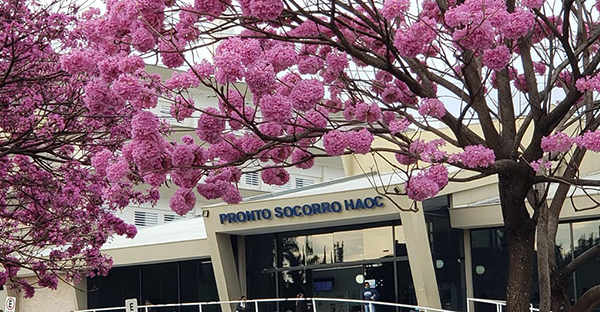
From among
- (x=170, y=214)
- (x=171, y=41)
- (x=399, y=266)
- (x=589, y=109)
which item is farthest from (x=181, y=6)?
(x=170, y=214)

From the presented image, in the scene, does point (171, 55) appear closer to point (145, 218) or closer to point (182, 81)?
point (182, 81)

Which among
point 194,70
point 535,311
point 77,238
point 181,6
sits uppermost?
point 181,6

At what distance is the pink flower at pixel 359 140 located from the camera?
9.21 metres

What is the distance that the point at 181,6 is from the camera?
369 inches

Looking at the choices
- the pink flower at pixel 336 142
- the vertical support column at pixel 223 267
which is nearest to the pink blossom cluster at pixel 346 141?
the pink flower at pixel 336 142

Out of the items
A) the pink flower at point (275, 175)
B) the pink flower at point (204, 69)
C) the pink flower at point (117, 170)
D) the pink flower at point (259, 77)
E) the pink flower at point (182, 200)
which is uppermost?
the pink flower at point (204, 69)

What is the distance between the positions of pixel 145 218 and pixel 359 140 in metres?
39.2

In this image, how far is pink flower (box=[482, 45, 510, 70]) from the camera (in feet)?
29.8

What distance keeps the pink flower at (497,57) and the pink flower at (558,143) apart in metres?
0.82

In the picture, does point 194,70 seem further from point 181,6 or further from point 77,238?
point 77,238

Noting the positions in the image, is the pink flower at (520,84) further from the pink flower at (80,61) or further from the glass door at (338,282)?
the glass door at (338,282)

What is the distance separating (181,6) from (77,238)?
7.07 meters

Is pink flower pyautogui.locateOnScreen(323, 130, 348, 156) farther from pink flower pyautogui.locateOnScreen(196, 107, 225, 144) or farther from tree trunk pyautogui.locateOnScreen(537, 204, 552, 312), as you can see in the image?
tree trunk pyautogui.locateOnScreen(537, 204, 552, 312)

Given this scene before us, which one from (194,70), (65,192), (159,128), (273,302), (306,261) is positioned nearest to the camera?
(194,70)
